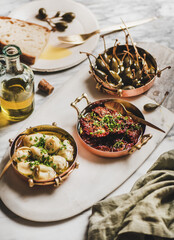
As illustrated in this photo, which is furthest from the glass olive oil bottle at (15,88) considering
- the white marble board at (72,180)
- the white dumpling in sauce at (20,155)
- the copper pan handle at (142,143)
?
the copper pan handle at (142,143)

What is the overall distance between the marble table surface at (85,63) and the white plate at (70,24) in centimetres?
3

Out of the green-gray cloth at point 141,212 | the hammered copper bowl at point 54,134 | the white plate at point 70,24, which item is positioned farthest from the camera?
the white plate at point 70,24

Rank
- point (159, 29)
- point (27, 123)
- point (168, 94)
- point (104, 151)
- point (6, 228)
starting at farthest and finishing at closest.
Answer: point (159, 29) < point (168, 94) < point (27, 123) < point (104, 151) < point (6, 228)

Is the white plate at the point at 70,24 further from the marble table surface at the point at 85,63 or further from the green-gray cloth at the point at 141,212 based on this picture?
the green-gray cloth at the point at 141,212

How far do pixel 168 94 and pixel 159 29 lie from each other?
1.37 feet

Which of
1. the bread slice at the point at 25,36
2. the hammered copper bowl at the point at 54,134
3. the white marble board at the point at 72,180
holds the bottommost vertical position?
the white marble board at the point at 72,180

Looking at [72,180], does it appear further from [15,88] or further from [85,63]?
[85,63]

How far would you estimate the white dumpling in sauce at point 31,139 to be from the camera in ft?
3.32

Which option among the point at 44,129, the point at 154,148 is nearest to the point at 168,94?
the point at 154,148

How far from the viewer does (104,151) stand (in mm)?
1032

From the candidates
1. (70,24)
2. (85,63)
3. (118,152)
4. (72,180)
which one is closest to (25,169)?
(72,180)

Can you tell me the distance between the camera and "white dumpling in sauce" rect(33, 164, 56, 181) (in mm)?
936

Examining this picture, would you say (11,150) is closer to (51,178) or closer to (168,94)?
(51,178)

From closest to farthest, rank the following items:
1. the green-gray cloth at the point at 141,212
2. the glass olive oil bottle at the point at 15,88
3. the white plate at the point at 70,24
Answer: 1. the green-gray cloth at the point at 141,212
2. the glass olive oil bottle at the point at 15,88
3. the white plate at the point at 70,24
